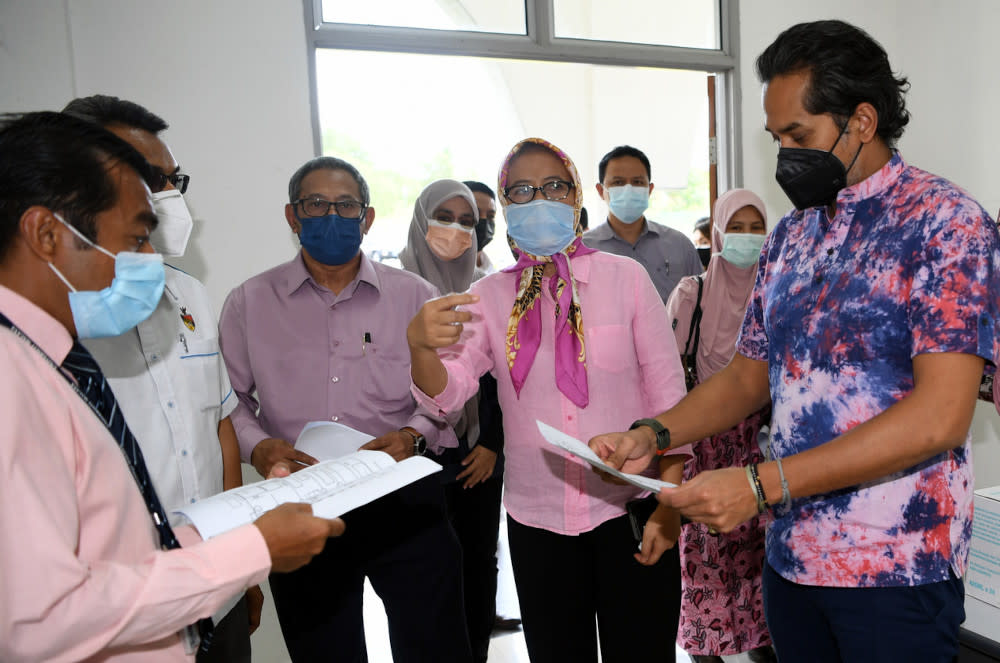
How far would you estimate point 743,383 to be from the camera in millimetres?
1417

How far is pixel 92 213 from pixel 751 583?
2.53m

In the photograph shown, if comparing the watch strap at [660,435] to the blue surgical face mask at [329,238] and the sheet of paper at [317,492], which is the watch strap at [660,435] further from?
the blue surgical face mask at [329,238]

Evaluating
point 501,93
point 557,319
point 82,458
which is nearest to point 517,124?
point 501,93

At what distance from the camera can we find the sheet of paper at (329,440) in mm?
1604

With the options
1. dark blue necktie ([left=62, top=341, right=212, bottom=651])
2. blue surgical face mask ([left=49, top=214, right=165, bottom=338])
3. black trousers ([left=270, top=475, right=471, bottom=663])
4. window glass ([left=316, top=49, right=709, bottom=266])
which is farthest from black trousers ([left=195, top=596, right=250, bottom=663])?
window glass ([left=316, top=49, right=709, bottom=266])

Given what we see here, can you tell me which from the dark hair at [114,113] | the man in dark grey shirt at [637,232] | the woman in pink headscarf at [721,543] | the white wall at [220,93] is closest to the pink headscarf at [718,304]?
the woman in pink headscarf at [721,543]

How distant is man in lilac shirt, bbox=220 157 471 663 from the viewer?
5.62ft

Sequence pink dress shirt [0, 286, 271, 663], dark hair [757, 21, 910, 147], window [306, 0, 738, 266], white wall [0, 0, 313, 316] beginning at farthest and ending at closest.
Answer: window [306, 0, 738, 266], white wall [0, 0, 313, 316], dark hair [757, 21, 910, 147], pink dress shirt [0, 286, 271, 663]

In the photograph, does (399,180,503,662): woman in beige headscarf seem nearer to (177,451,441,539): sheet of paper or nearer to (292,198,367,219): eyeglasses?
(292,198,367,219): eyeglasses

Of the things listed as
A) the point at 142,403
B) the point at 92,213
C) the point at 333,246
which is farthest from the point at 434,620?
the point at 92,213

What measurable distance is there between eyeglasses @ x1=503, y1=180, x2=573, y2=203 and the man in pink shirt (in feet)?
2.74

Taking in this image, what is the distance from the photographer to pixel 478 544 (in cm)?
243

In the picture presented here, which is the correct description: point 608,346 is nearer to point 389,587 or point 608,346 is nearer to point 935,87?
point 389,587

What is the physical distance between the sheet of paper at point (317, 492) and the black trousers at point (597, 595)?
53 cm
